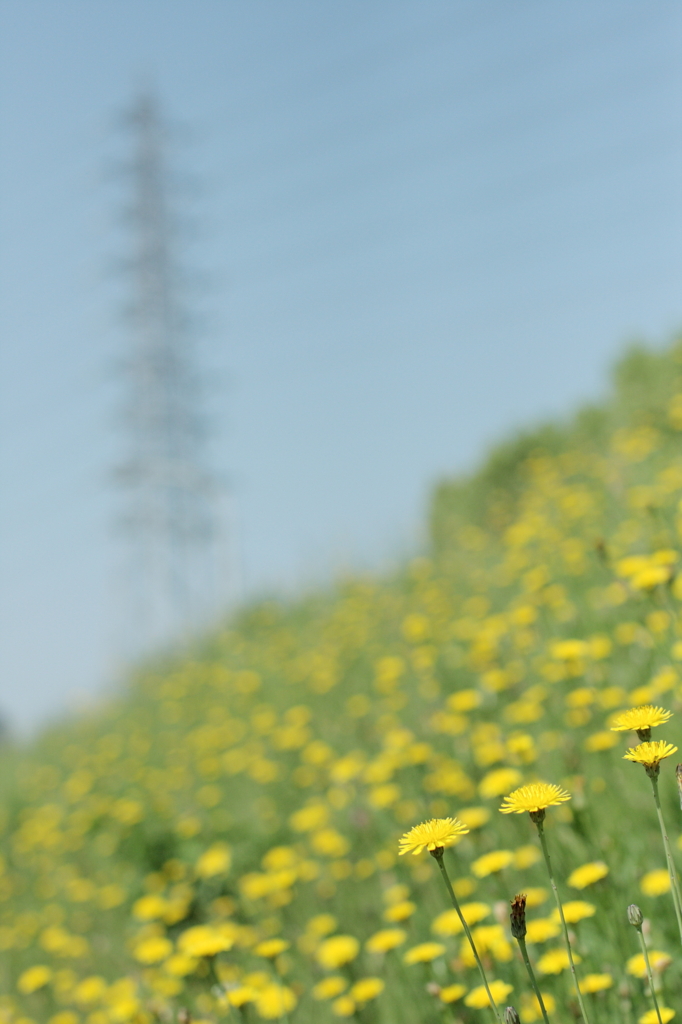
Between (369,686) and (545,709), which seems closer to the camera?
(545,709)

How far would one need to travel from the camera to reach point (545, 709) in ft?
9.54

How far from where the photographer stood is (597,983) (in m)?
1.37

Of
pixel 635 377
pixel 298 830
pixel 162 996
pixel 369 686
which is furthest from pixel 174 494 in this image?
pixel 162 996

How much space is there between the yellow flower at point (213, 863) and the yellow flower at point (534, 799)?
78.8 inches

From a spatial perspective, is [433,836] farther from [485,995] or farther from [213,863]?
[213,863]

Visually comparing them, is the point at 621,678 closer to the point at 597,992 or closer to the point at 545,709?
the point at 545,709

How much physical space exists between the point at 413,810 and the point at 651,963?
5.14ft

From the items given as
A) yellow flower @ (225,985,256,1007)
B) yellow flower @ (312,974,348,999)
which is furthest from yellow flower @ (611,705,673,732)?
yellow flower @ (312,974,348,999)

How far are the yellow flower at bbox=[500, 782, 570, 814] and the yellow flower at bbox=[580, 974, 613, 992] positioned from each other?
603mm

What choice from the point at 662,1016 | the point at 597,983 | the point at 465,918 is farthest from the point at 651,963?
the point at 465,918

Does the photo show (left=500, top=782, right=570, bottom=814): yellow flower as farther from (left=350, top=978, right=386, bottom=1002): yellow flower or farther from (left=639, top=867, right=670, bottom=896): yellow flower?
(left=350, top=978, right=386, bottom=1002): yellow flower

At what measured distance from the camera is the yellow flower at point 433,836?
2.98 feet

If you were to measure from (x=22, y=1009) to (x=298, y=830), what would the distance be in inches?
46.2

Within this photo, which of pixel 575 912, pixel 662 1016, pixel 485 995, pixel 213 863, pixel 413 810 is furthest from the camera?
pixel 413 810
